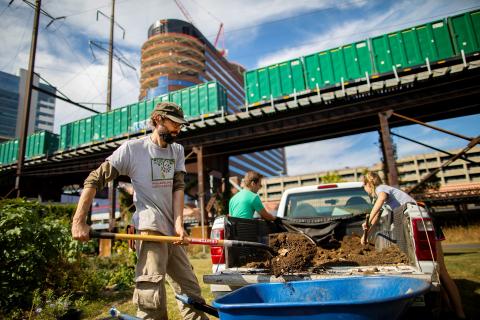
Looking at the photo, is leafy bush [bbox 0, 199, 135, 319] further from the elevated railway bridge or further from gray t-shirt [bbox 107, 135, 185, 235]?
the elevated railway bridge

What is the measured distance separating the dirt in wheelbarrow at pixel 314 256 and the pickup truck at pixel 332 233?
0.36ft

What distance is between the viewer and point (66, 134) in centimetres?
2594

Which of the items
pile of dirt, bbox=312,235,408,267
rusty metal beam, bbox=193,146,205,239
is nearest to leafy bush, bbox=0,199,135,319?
pile of dirt, bbox=312,235,408,267

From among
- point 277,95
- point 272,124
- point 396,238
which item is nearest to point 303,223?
point 396,238

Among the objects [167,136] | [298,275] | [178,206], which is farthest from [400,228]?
[167,136]

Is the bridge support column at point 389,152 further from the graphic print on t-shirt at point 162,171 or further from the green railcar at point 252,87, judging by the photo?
the graphic print on t-shirt at point 162,171

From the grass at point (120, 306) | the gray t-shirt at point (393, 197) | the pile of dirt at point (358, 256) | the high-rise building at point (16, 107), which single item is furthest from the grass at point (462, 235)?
the high-rise building at point (16, 107)

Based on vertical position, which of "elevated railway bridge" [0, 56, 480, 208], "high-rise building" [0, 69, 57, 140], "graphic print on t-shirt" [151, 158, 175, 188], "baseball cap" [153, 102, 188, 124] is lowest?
"graphic print on t-shirt" [151, 158, 175, 188]

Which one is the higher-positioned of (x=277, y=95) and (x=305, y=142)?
(x=277, y=95)

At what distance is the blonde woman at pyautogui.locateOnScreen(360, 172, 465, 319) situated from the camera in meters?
3.17

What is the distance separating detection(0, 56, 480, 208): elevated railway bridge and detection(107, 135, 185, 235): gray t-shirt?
443 inches

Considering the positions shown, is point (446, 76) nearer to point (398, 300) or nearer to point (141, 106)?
point (398, 300)

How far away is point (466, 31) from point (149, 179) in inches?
624

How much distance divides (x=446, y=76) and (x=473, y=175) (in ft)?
264
